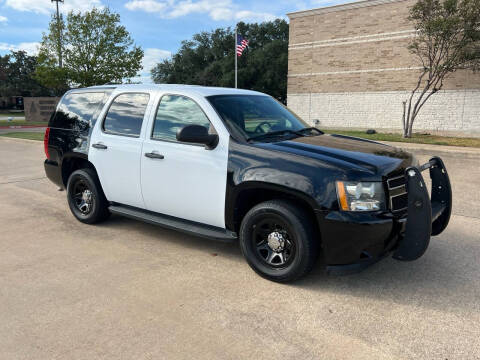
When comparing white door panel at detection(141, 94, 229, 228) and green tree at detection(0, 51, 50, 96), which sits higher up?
green tree at detection(0, 51, 50, 96)

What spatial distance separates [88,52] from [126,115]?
25.6 m

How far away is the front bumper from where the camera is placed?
10.8 feet

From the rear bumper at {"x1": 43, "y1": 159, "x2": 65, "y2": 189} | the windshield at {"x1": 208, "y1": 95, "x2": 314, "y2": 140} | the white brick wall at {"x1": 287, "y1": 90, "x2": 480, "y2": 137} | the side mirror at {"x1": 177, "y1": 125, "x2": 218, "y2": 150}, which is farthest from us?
the white brick wall at {"x1": 287, "y1": 90, "x2": 480, "y2": 137}

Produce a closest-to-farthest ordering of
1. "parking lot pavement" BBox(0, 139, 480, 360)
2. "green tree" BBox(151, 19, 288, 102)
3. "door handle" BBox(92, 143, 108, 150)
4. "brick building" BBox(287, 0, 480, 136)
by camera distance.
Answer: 1. "parking lot pavement" BBox(0, 139, 480, 360)
2. "door handle" BBox(92, 143, 108, 150)
3. "brick building" BBox(287, 0, 480, 136)
4. "green tree" BBox(151, 19, 288, 102)

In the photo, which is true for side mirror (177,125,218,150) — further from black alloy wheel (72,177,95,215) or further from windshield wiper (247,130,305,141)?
black alloy wheel (72,177,95,215)

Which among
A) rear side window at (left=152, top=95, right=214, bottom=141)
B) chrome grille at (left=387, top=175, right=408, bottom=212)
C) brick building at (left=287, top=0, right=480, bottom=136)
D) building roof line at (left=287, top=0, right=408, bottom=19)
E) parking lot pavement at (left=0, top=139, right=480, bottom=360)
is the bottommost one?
parking lot pavement at (left=0, top=139, right=480, bottom=360)

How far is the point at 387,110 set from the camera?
76.3 feet

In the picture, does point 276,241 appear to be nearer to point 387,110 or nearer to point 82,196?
point 82,196

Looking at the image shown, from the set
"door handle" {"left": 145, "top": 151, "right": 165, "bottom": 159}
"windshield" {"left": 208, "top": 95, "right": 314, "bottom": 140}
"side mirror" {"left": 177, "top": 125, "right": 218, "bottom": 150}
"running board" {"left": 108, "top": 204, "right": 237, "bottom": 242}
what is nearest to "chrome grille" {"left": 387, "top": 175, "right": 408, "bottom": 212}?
"windshield" {"left": 208, "top": 95, "right": 314, "bottom": 140}

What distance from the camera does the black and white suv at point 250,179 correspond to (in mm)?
3373

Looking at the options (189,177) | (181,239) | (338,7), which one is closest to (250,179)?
(189,177)

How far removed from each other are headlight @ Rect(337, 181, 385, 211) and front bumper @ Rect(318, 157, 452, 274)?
6 centimetres

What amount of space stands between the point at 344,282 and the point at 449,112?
811 inches

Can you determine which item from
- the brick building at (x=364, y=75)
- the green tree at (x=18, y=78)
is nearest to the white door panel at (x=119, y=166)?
the brick building at (x=364, y=75)
